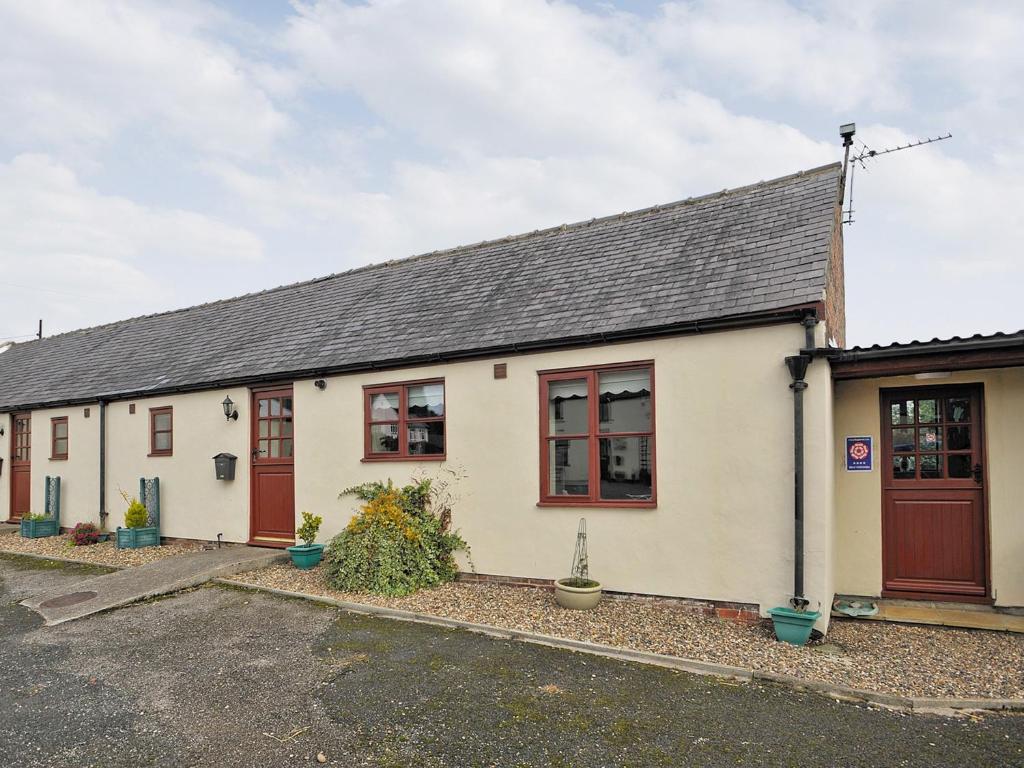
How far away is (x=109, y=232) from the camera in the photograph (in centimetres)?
1644

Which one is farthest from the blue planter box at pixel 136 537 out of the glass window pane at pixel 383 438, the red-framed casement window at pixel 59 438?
the glass window pane at pixel 383 438

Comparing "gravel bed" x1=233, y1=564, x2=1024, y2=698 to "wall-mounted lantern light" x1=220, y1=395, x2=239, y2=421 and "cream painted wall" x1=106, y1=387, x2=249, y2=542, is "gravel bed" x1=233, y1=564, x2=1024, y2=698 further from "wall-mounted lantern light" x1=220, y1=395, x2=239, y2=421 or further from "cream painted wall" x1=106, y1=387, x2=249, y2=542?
"wall-mounted lantern light" x1=220, y1=395, x2=239, y2=421

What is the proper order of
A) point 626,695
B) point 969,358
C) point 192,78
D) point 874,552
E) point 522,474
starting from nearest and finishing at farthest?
point 626,695 → point 969,358 → point 874,552 → point 522,474 → point 192,78

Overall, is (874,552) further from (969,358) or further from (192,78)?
(192,78)

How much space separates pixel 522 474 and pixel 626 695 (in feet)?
11.3

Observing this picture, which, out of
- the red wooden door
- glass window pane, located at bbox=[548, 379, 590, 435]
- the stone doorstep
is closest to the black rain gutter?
glass window pane, located at bbox=[548, 379, 590, 435]

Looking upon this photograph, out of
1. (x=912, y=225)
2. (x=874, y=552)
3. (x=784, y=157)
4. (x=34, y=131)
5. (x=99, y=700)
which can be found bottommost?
(x=99, y=700)

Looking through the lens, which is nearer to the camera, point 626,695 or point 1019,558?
point 626,695

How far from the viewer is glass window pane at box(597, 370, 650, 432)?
283 inches

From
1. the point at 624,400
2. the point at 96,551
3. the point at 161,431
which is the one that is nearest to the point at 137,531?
the point at 96,551

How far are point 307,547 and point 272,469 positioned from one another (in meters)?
1.99

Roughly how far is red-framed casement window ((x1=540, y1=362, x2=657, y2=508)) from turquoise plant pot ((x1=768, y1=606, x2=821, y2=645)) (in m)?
1.73

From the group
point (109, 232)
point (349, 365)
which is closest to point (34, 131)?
point (109, 232)

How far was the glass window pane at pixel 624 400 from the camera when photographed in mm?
7184
